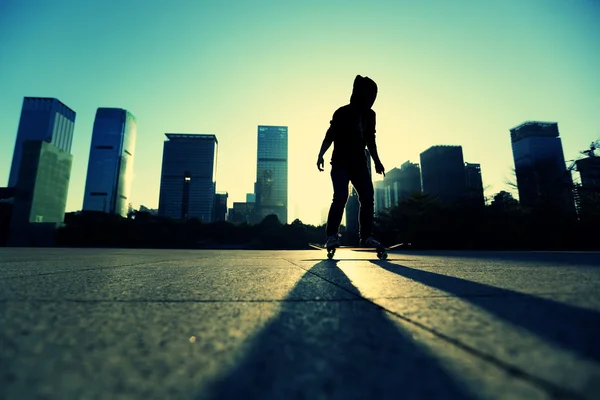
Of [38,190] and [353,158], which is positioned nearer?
[353,158]

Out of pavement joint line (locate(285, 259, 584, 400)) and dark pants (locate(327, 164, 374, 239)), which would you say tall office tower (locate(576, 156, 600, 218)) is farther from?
pavement joint line (locate(285, 259, 584, 400))

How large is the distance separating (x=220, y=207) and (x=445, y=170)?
97450mm

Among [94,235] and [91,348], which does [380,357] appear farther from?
[94,235]

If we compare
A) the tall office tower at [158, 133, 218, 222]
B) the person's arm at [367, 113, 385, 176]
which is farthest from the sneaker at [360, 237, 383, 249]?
the tall office tower at [158, 133, 218, 222]

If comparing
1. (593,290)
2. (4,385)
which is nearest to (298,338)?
(4,385)

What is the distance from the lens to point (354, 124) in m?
3.52

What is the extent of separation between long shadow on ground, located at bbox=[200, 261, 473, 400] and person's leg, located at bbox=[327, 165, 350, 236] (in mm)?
2855

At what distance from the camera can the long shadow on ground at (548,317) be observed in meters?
0.45

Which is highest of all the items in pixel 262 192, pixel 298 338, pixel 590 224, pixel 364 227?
pixel 262 192

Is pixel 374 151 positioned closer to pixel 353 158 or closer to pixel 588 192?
pixel 353 158

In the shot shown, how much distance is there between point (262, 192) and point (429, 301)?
146 m

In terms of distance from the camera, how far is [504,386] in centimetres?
32

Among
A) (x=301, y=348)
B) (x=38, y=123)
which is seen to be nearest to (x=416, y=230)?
(x=301, y=348)

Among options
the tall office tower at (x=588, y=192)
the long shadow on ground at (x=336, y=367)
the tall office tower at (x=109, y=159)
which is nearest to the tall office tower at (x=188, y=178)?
the tall office tower at (x=109, y=159)
